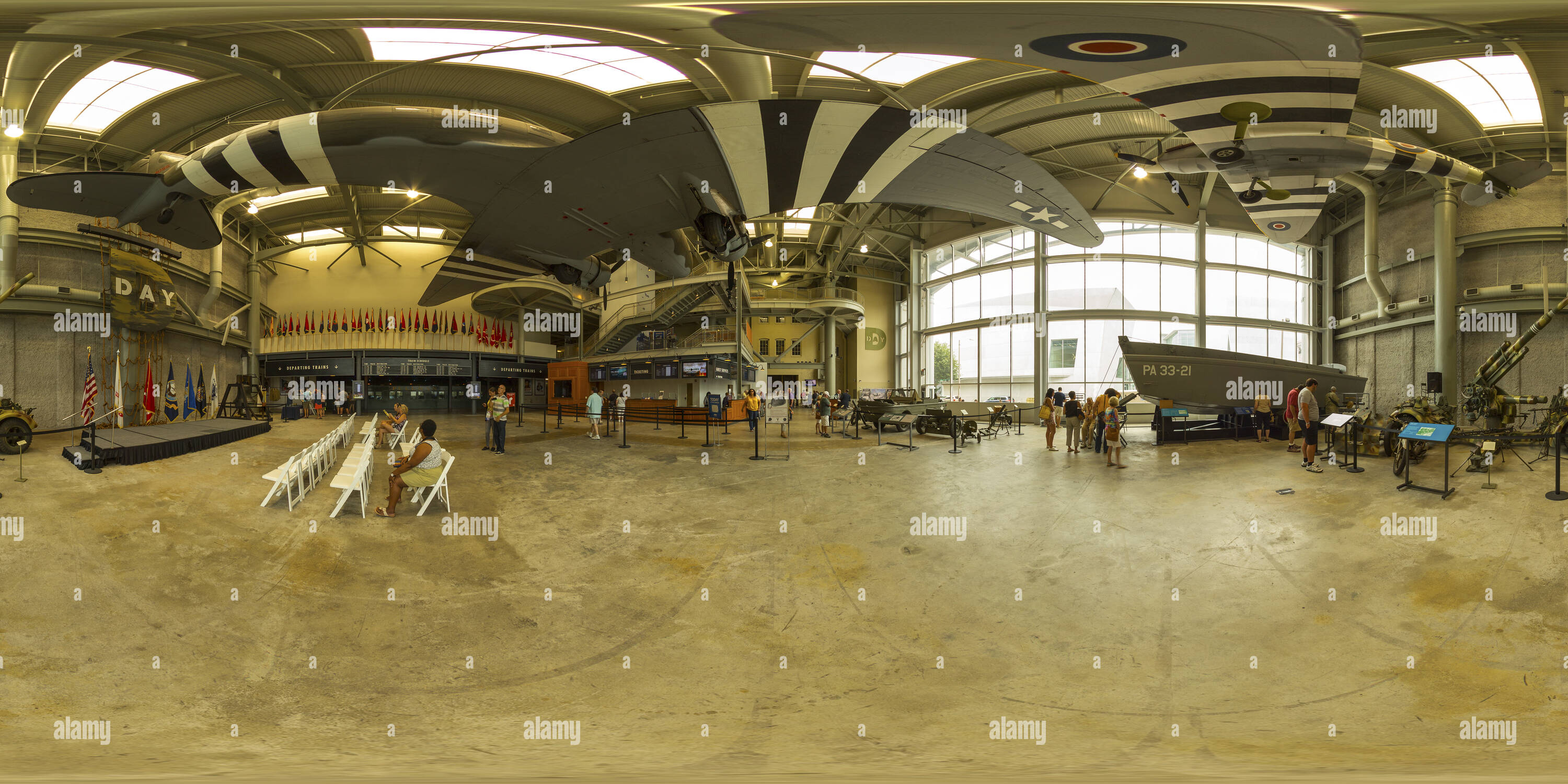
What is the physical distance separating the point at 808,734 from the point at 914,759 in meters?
0.66

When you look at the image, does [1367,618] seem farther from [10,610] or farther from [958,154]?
[10,610]

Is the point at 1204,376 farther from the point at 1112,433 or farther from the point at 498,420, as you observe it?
the point at 498,420

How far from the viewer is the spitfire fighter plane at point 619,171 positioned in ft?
9.62

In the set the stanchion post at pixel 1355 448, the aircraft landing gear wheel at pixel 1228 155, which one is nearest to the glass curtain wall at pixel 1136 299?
the stanchion post at pixel 1355 448

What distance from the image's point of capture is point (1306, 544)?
5238 millimetres

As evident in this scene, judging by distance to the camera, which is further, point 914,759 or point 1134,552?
point 1134,552

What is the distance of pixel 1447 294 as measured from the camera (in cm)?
1584

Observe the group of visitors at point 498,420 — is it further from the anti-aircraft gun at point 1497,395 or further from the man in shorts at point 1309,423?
the anti-aircraft gun at point 1497,395

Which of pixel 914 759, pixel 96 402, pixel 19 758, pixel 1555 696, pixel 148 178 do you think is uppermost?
pixel 148 178

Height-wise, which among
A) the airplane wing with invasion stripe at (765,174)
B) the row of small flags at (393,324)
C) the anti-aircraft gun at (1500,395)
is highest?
the row of small flags at (393,324)

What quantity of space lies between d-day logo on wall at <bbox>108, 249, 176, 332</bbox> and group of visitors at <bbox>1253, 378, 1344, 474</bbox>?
19780mm

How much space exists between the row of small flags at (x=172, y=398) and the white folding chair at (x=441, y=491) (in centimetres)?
717

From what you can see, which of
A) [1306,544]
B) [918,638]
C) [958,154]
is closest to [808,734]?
[918,638]

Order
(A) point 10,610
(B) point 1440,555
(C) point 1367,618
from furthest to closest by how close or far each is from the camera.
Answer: (B) point 1440,555
(C) point 1367,618
(A) point 10,610
